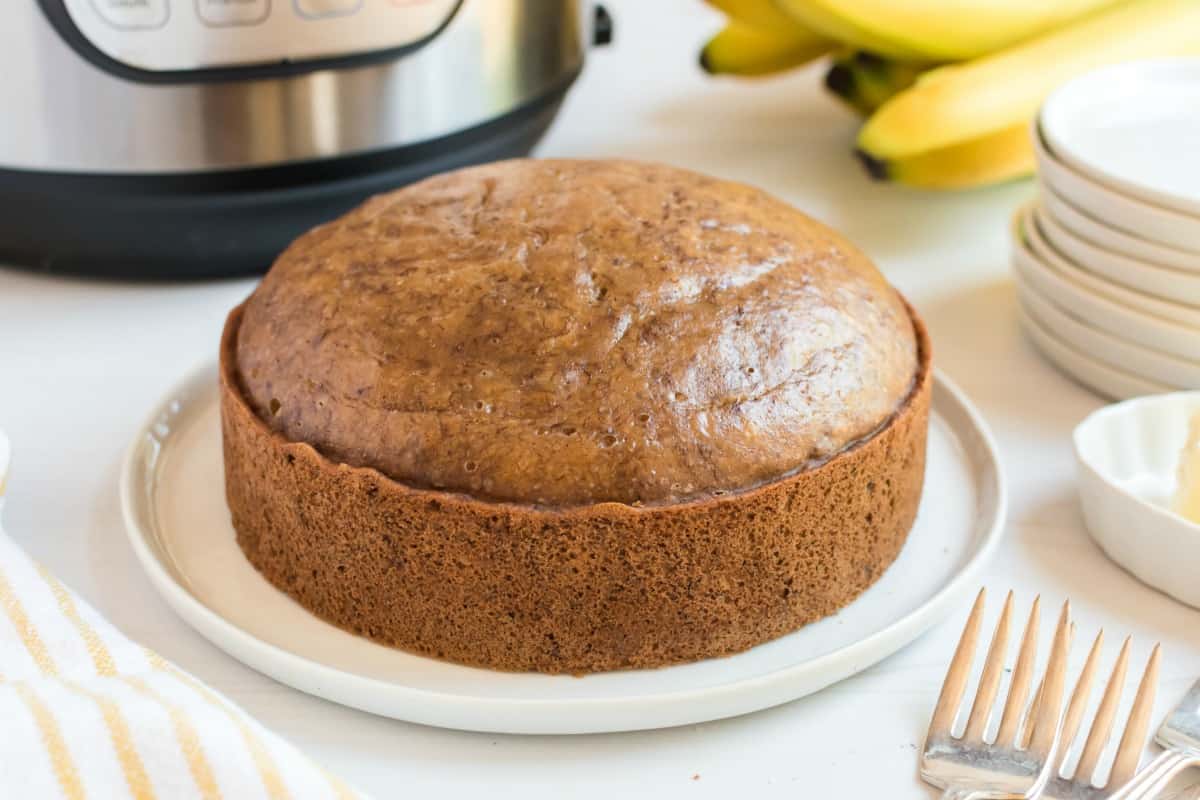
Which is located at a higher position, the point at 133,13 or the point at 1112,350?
the point at 133,13

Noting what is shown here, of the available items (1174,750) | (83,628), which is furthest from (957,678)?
(83,628)

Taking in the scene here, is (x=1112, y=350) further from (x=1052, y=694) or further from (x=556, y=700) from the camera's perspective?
(x=556, y=700)

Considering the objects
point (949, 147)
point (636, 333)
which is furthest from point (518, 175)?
point (949, 147)

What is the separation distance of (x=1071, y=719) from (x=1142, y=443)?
1.10 feet

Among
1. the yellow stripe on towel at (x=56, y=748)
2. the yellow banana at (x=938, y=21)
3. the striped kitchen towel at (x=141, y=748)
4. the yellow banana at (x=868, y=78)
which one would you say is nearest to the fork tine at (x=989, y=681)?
the striped kitchen towel at (x=141, y=748)

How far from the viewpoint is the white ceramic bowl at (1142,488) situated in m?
0.85

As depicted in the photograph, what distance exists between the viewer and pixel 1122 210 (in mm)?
1027

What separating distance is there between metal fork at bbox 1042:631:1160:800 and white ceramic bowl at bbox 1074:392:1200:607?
12 centimetres

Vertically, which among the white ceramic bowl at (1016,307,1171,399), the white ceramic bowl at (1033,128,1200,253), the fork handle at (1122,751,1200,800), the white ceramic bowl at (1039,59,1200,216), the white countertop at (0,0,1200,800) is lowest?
the white countertop at (0,0,1200,800)

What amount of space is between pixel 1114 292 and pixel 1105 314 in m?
0.02

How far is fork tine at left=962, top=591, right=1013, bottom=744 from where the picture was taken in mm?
714

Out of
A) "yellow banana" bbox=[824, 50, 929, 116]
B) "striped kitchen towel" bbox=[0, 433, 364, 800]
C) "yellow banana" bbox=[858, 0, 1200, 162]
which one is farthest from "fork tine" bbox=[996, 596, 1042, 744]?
"yellow banana" bbox=[824, 50, 929, 116]

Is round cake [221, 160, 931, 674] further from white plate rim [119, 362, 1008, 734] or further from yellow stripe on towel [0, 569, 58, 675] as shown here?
yellow stripe on towel [0, 569, 58, 675]

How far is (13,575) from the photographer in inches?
30.1
